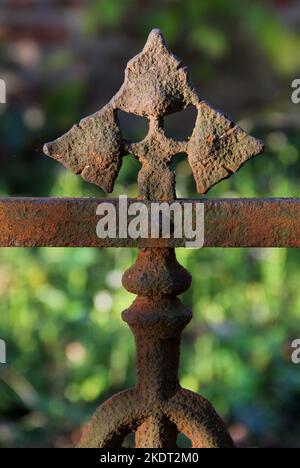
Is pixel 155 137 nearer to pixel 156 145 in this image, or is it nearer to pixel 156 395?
pixel 156 145

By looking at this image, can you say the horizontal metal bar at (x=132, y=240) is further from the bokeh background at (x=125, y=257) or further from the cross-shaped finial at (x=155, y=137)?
the bokeh background at (x=125, y=257)

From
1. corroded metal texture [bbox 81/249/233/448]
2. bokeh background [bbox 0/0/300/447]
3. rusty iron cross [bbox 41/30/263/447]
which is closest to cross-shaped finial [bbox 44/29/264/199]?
rusty iron cross [bbox 41/30/263/447]

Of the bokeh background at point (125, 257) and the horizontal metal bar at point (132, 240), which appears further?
the bokeh background at point (125, 257)

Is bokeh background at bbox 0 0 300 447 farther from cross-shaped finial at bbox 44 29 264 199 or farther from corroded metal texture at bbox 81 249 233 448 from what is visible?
cross-shaped finial at bbox 44 29 264 199

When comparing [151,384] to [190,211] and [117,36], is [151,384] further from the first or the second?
[117,36]

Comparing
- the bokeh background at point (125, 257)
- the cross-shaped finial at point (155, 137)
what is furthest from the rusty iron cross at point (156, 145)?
the bokeh background at point (125, 257)
